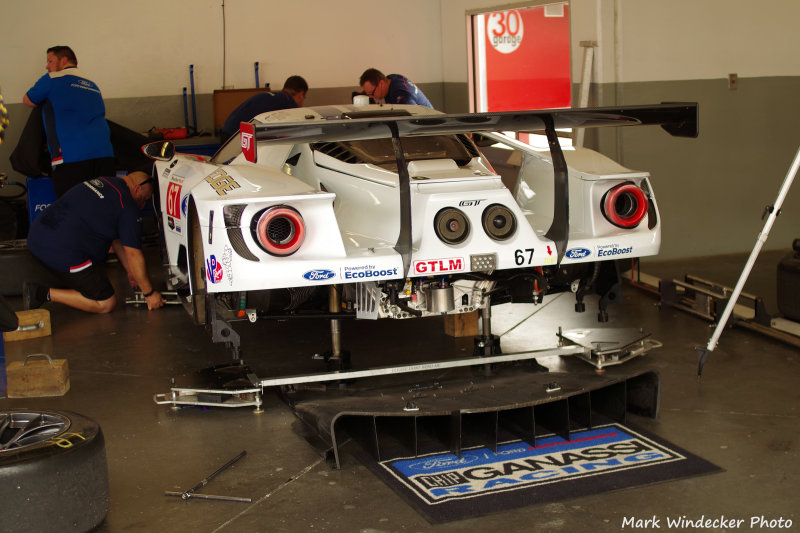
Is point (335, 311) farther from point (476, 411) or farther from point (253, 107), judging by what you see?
point (253, 107)

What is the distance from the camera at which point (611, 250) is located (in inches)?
186

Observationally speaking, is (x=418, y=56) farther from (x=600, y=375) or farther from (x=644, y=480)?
(x=644, y=480)

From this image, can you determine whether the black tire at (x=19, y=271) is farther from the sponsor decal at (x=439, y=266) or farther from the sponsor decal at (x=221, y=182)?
the sponsor decal at (x=439, y=266)

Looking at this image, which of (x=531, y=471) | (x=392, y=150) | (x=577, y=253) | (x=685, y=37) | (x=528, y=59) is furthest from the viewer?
(x=528, y=59)

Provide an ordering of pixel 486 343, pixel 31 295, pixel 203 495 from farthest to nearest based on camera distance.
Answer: pixel 31 295 → pixel 486 343 → pixel 203 495

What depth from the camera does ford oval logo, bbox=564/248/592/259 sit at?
4637 millimetres

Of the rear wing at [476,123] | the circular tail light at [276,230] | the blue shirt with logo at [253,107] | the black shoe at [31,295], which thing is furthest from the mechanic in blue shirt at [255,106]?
the rear wing at [476,123]

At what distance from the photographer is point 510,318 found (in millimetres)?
6410

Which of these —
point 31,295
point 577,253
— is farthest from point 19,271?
point 577,253

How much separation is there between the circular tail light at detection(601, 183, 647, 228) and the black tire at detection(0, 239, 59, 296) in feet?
15.5

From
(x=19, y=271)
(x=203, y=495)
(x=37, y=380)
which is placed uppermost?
(x=19, y=271)

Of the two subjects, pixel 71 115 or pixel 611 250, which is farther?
pixel 71 115

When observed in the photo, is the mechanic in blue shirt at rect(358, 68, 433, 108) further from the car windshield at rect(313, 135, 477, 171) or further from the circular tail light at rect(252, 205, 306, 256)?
the circular tail light at rect(252, 205, 306, 256)

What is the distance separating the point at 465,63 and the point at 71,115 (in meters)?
4.76
